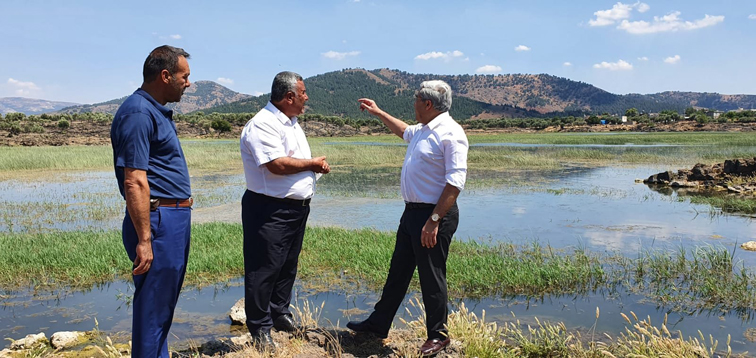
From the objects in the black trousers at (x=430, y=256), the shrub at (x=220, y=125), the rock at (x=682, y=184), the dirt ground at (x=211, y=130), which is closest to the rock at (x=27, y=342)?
the black trousers at (x=430, y=256)

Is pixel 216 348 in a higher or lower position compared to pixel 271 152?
lower

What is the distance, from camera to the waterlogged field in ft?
19.9

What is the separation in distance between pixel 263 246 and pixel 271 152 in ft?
2.30

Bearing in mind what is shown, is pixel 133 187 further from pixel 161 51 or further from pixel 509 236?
pixel 509 236

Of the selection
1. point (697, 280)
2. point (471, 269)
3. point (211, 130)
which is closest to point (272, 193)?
point (471, 269)

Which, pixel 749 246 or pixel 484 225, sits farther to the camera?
pixel 484 225

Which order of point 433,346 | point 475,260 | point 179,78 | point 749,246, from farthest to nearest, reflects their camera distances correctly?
point 749,246
point 475,260
point 433,346
point 179,78

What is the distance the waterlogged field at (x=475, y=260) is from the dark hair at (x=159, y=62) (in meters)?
2.92

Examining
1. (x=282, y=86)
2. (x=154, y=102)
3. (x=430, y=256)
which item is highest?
(x=282, y=86)

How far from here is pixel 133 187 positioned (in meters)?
3.10

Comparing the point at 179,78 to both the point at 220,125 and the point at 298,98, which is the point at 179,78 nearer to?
the point at 298,98

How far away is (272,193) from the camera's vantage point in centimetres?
405

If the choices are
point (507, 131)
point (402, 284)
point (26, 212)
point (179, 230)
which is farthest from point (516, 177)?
point (507, 131)

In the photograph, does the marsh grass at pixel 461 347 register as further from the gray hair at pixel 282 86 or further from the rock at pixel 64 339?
the gray hair at pixel 282 86
